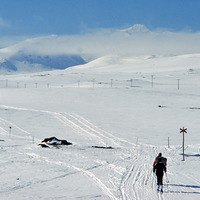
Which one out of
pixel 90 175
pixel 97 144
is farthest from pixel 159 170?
pixel 97 144

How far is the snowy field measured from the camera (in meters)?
13.2

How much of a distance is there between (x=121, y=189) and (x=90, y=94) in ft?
241

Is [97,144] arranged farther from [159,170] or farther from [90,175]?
[159,170]

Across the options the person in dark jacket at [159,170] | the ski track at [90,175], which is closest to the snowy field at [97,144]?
the ski track at [90,175]

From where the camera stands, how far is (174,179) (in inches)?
626

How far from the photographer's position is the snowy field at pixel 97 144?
1324 centimetres

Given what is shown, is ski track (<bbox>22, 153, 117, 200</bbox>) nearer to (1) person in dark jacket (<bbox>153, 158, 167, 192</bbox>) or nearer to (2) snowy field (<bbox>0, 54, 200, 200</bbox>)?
(2) snowy field (<bbox>0, 54, 200, 200</bbox>)

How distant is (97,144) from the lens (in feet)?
117

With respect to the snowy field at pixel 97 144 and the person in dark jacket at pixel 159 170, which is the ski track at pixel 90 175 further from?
the person in dark jacket at pixel 159 170

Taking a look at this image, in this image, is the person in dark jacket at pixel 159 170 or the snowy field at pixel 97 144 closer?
the snowy field at pixel 97 144

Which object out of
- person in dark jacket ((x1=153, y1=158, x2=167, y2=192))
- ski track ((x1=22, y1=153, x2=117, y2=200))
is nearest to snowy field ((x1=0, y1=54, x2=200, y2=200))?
ski track ((x1=22, y1=153, x2=117, y2=200))

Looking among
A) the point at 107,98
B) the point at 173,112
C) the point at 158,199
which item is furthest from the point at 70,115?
→ the point at 158,199

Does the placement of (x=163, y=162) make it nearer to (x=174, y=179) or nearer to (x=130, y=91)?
(x=174, y=179)

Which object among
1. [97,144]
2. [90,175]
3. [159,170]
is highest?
[159,170]
